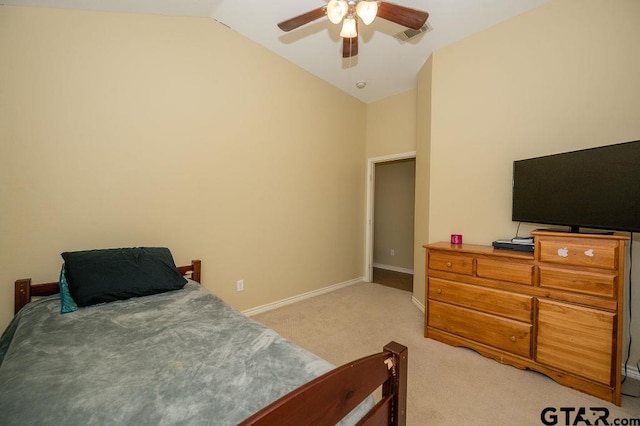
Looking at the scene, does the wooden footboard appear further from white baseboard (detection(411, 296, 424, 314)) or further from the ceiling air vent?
the ceiling air vent

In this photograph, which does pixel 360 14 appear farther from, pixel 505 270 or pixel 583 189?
pixel 505 270

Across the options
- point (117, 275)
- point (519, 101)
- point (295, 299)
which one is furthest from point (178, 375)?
point (519, 101)

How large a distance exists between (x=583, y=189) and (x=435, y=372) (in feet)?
5.55

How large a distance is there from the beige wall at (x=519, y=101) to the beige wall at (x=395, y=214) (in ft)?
6.98

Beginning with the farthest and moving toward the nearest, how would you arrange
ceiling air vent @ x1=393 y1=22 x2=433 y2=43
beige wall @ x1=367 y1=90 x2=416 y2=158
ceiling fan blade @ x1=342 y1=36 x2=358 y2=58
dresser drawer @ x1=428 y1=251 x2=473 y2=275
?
beige wall @ x1=367 y1=90 x2=416 y2=158, ceiling air vent @ x1=393 y1=22 x2=433 y2=43, dresser drawer @ x1=428 y1=251 x2=473 y2=275, ceiling fan blade @ x1=342 y1=36 x2=358 y2=58

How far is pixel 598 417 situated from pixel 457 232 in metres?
1.64

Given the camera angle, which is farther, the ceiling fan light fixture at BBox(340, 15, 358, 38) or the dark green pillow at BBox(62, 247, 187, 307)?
the ceiling fan light fixture at BBox(340, 15, 358, 38)

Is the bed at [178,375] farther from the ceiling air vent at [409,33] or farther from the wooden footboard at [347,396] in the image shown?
the ceiling air vent at [409,33]

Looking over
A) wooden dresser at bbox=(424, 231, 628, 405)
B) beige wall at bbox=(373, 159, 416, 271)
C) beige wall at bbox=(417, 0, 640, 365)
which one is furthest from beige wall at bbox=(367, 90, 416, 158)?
wooden dresser at bbox=(424, 231, 628, 405)

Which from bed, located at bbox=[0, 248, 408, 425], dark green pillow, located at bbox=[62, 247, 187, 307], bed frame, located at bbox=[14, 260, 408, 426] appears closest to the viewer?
bed frame, located at bbox=[14, 260, 408, 426]

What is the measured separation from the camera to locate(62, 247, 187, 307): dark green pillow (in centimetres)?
168

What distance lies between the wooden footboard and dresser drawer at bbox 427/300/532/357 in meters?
1.52

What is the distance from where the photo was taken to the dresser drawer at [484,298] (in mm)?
1992

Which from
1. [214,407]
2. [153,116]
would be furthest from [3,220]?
[214,407]
